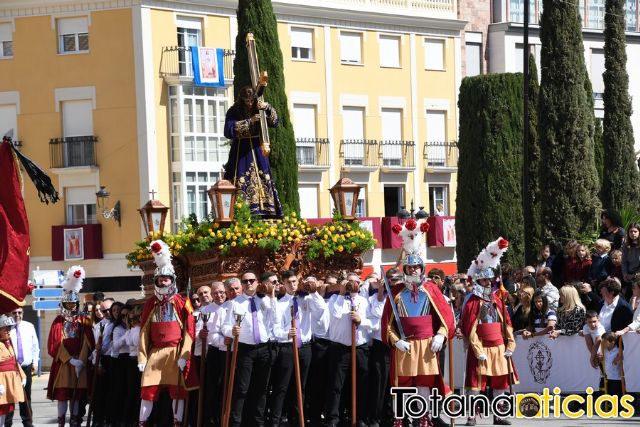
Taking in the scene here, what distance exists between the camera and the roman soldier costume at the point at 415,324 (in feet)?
53.8

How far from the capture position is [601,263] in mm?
20312

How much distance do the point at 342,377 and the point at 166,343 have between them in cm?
Answer: 209

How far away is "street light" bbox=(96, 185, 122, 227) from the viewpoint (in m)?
42.3

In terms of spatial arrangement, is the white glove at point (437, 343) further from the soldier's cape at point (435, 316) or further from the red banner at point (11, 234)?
the red banner at point (11, 234)

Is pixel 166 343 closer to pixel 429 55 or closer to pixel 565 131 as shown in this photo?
pixel 565 131

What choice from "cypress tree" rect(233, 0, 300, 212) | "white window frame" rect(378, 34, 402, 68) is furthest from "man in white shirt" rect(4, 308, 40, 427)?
"white window frame" rect(378, 34, 402, 68)

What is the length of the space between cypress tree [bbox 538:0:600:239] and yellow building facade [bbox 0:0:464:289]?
1614 centimetres

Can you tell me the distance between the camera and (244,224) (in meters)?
18.8

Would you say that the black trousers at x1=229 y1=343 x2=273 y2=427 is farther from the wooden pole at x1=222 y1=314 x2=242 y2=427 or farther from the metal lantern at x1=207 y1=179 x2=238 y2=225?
the metal lantern at x1=207 y1=179 x2=238 y2=225

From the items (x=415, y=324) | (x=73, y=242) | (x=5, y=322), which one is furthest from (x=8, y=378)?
(x=73, y=242)

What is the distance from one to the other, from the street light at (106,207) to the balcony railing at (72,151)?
3.03ft

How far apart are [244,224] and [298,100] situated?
26.5 meters

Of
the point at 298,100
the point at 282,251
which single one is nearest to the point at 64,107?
the point at 298,100

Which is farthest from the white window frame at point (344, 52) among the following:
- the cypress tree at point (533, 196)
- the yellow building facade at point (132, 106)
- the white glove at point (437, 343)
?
the white glove at point (437, 343)
